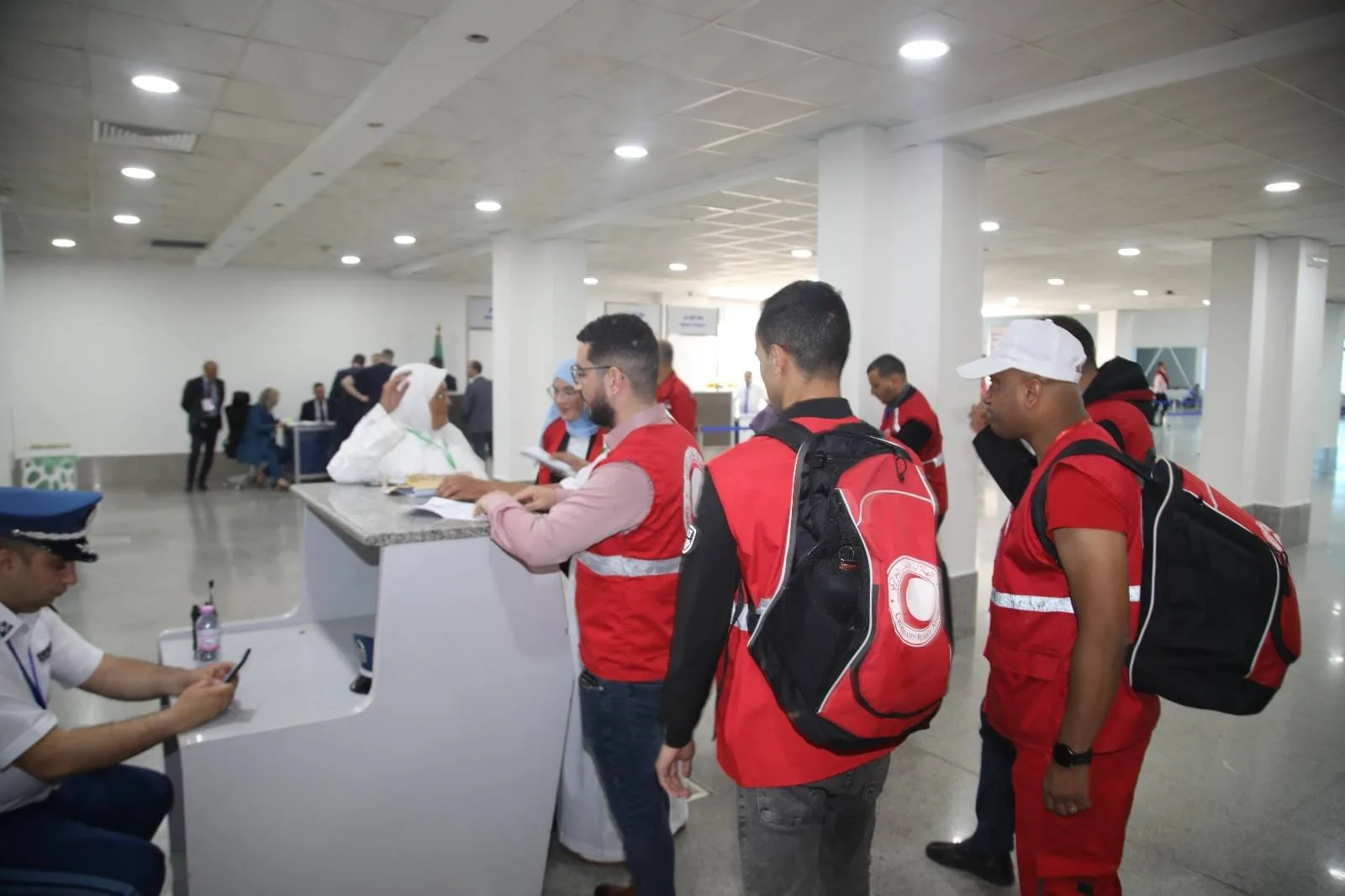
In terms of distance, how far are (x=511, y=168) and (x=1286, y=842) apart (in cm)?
608

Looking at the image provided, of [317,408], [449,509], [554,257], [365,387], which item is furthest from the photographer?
[317,408]

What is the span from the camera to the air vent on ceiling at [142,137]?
5367mm

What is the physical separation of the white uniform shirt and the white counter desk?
0.94ft

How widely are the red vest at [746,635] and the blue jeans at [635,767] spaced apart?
0.52m

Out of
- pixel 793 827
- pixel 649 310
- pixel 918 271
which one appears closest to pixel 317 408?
pixel 649 310

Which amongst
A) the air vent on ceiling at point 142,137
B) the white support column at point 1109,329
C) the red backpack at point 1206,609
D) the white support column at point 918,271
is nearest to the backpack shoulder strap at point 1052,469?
the red backpack at point 1206,609

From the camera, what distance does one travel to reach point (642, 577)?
2.01 meters

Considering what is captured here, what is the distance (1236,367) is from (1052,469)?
7982 millimetres

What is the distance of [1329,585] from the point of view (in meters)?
6.54

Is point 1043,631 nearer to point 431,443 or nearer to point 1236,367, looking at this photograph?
point 431,443

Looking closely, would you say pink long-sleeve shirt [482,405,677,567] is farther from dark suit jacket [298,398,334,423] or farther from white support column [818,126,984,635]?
dark suit jacket [298,398,334,423]

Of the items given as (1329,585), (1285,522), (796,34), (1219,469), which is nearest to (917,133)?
(796,34)

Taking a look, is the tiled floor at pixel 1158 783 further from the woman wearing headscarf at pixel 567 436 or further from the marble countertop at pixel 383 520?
the woman wearing headscarf at pixel 567 436

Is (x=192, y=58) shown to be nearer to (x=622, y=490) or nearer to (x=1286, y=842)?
(x=622, y=490)
